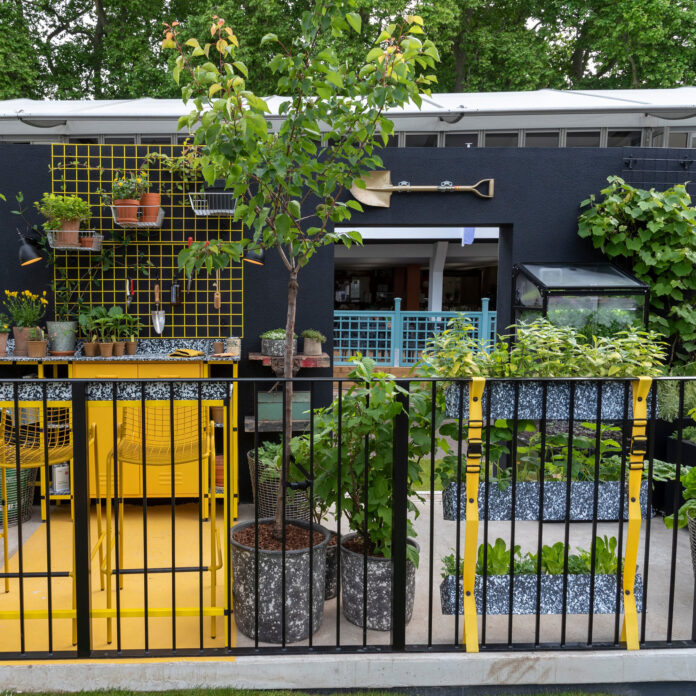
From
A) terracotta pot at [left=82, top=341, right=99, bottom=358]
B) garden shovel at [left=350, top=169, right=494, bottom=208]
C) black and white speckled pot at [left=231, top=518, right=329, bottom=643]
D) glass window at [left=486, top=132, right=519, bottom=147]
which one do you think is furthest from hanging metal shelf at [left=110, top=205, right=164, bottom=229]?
glass window at [left=486, top=132, right=519, bottom=147]

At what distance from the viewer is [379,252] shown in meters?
14.7

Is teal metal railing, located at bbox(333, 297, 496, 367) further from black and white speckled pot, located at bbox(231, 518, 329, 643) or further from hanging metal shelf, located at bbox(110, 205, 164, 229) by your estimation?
black and white speckled pot, located at bbox(231, 518, 329, 643)

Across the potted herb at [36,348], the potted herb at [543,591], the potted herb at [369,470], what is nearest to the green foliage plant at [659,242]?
the potted herb at [543,591]

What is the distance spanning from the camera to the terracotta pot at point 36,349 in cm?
486

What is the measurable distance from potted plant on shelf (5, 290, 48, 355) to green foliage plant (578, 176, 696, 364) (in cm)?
461

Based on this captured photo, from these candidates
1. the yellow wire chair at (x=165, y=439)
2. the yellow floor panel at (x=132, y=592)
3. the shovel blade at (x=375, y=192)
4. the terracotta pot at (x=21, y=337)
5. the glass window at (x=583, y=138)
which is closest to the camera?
the yellow floor panel at (x=132, y=592)

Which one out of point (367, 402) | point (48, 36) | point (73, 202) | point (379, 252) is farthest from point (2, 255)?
point (48, 36)

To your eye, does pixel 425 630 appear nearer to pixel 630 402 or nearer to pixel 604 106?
pixel 630 402

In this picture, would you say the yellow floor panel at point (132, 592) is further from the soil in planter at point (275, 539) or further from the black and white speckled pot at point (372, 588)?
the black and white speckled pot at point (372, 588)

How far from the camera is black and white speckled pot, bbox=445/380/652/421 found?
288 centimetres

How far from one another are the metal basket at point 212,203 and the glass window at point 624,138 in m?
6.54

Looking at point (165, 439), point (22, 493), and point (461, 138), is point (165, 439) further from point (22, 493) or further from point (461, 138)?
point (461, 138)

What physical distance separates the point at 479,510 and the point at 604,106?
6908 millimetres

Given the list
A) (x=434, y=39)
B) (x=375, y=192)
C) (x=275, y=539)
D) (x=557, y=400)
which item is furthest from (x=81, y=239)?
(x=434, y=39)
